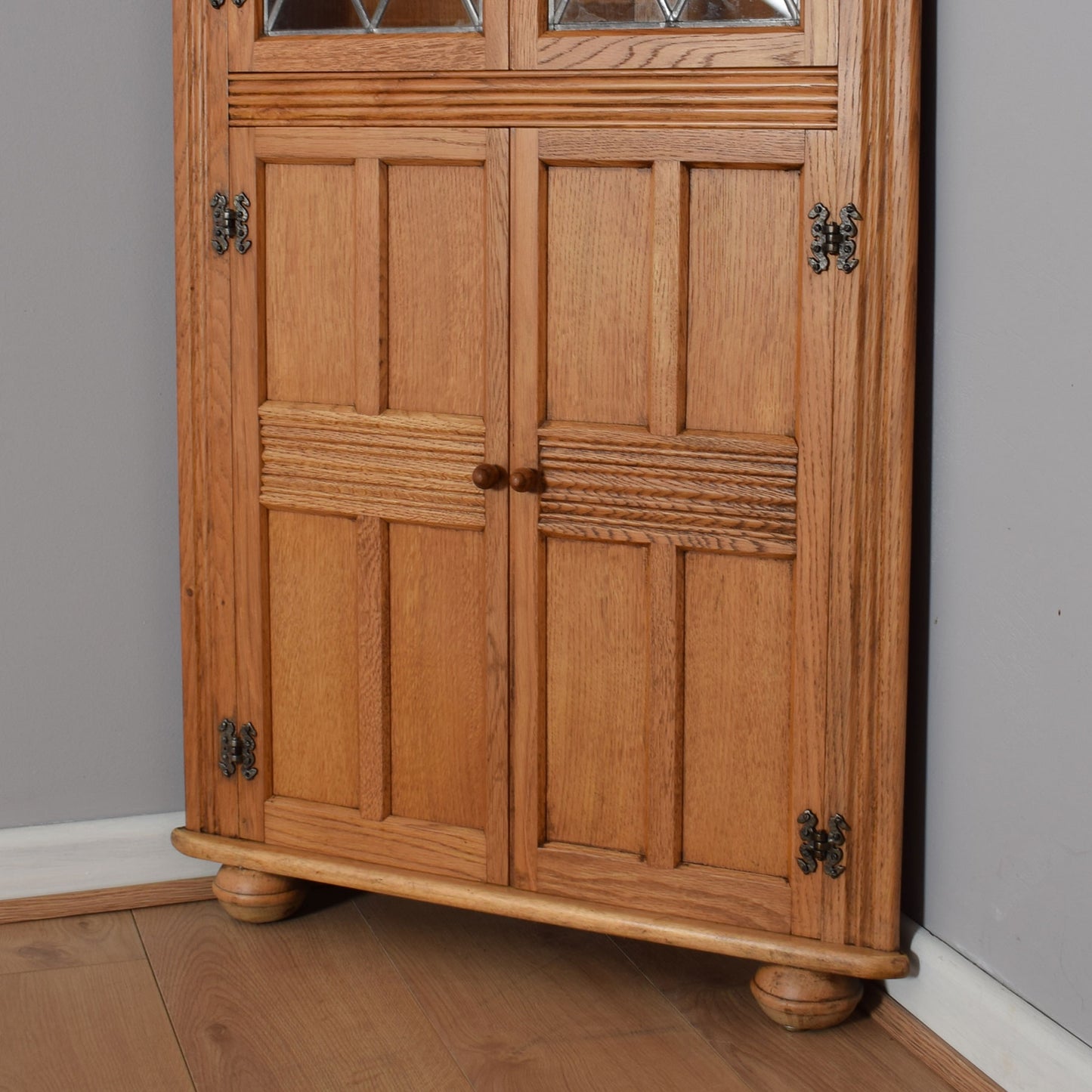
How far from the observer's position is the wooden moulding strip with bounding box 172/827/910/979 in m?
1.97

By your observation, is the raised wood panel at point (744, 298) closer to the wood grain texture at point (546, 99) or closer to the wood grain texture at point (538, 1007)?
the wood grain texture at point (546, 99)

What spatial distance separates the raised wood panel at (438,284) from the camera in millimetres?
2043

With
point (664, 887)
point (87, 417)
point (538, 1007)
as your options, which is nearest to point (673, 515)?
point (664, 887)

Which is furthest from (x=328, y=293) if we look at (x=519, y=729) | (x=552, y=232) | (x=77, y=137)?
(x=519, y=729)

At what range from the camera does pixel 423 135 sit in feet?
6.67

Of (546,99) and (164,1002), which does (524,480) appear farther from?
(164,1002)

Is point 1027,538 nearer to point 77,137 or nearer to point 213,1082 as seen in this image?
point 213,1082

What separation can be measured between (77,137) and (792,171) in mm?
1130

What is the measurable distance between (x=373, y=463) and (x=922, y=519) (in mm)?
760

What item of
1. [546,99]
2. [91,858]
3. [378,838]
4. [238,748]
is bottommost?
[91,858]

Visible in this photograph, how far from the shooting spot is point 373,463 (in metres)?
2.14

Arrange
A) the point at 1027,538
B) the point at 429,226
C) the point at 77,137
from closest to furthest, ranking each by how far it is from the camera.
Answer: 1. the point at 1027,538
2. the point at 429,226
3. the point at 77,137

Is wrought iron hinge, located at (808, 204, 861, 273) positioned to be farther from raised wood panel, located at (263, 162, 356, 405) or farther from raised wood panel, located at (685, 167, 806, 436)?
raised wood panel, located at (263, 162, 356, 405)

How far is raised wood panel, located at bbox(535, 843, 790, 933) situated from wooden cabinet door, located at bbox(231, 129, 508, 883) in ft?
0.29
